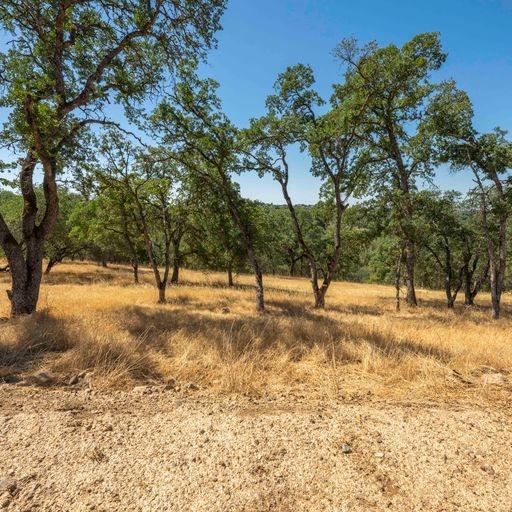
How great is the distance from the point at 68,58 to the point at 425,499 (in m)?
11.3

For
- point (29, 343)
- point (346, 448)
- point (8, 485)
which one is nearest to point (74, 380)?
point (29, 343)

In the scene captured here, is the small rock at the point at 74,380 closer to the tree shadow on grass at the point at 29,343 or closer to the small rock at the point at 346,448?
the tree shadow on grass at the point at 29,343

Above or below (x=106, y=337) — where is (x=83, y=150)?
above

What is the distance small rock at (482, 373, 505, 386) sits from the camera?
165 inches

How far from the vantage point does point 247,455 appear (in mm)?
2508

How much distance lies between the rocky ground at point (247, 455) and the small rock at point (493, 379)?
3.08 feet

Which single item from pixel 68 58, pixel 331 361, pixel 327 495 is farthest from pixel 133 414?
pixel 68 58

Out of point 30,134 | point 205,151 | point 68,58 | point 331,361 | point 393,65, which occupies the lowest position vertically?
point 331,361

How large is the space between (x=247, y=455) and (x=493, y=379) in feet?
12.4

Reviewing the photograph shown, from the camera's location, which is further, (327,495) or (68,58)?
(68,58)

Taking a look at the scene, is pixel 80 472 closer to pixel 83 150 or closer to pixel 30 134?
pixel 30 134

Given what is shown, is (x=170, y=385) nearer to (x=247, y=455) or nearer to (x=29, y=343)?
(x=247, y=455)

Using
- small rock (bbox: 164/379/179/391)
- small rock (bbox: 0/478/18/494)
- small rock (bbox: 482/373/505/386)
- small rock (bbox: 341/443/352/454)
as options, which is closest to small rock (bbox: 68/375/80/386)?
small rock (bbox: 164/379/179/391)

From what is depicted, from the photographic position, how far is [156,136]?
1142 cm
